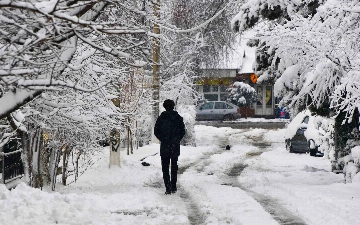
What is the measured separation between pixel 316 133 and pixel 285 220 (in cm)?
1433

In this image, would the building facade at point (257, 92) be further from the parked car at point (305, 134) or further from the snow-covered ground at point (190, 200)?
the snow-covered ground at point (190, 200)

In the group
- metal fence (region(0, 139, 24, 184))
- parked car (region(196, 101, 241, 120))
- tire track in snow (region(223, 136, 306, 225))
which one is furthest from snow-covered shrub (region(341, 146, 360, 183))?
parked car (region(196, 101, 241, 120))

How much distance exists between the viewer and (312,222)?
302 inches

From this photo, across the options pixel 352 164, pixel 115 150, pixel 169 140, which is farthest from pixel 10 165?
pixel 352 164

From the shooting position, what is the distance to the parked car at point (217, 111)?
46.5 m

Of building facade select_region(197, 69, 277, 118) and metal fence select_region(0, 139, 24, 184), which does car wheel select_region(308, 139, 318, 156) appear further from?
building facade select_region(197, 69, 277, 118)

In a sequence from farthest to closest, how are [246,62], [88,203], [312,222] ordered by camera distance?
[246,62] < [88,203] < [312,222]

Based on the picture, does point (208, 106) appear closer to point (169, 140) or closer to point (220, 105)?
point (220, 105)

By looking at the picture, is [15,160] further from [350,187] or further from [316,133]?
[316,133]

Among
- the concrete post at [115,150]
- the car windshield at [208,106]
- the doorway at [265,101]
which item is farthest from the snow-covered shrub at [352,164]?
the doorway at [265,101]

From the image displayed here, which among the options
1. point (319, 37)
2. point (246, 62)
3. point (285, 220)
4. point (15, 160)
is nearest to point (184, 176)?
point (15, 160)

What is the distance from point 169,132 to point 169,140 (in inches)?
6.2

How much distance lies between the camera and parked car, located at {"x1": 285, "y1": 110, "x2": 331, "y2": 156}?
2186cm

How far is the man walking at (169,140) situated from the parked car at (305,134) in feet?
36.1
